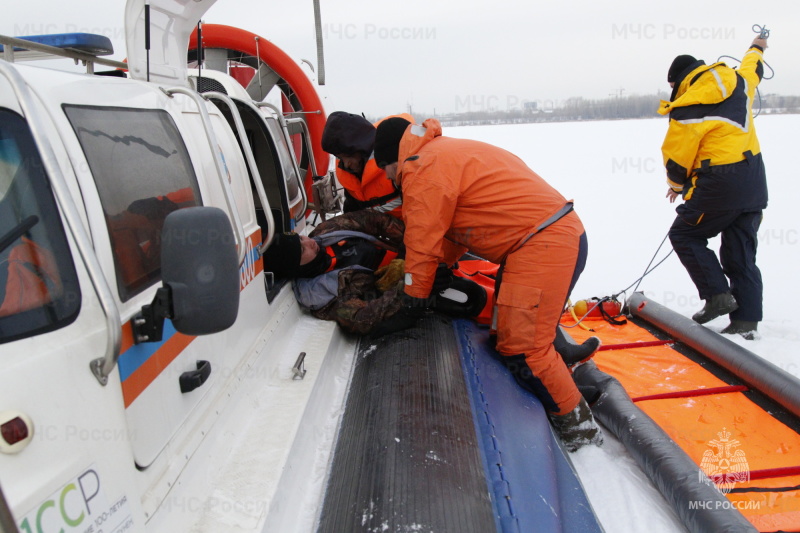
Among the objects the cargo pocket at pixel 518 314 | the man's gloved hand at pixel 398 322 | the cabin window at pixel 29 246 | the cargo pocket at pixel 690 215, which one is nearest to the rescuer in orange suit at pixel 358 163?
the man's gloved hand at pixel 398 322

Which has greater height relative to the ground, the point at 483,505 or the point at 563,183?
the point at 483,505

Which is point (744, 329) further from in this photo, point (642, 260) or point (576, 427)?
point (642, 260)

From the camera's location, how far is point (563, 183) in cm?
1246

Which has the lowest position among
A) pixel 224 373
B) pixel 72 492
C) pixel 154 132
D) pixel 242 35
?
pixel 224 373

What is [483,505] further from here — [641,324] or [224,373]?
[641,324]

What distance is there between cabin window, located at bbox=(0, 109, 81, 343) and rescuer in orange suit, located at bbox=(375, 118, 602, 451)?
1672mm

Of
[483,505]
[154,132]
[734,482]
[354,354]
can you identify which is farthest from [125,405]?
[734,482]

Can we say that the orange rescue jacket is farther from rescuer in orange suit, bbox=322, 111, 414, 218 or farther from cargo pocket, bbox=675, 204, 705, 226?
cargo pocket, bbox=675, 204, 705, 226

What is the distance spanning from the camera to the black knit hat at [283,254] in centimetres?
278

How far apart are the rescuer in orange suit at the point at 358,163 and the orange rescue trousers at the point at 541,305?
1.06 m

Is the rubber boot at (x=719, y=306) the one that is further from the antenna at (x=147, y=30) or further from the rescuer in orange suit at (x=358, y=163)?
Answer: the antenna at (x=147, y=30)

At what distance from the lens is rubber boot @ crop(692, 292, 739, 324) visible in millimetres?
4074

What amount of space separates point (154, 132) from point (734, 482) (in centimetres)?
289

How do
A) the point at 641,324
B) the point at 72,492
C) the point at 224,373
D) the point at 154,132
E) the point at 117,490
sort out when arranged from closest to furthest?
1. the point at 72,492
2. the point at 117,490
3. the point at 154,132
4. the point at 224,373
5. the point at 641,324
